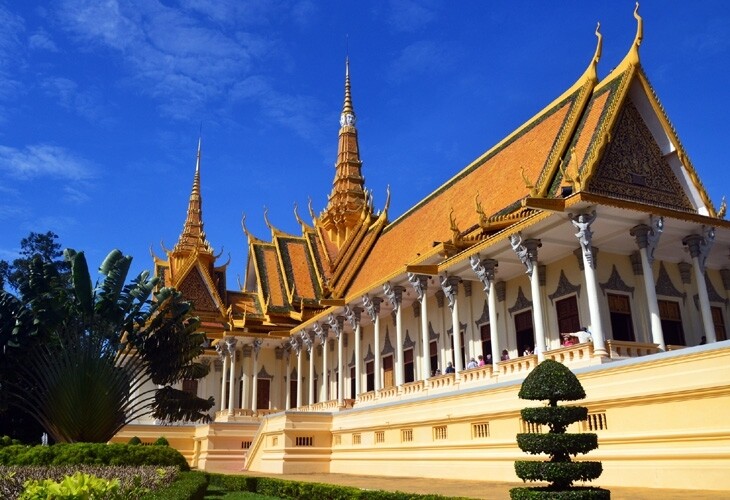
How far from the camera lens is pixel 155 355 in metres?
19.3

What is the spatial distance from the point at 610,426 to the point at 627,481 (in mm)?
859

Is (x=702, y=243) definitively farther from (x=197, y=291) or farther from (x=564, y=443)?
(x=197, y=291)

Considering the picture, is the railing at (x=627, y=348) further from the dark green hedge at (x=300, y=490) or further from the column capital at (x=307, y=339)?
the column capital at (x=307, y=339)

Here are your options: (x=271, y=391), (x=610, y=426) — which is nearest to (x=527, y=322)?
(x=610, y=426)

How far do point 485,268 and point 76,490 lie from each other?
12263 mm

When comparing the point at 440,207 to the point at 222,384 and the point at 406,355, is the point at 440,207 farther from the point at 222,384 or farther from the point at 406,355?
the point at 222,384

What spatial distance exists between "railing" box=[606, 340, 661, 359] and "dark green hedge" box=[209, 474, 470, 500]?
5577 mm

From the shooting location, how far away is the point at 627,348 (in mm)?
12219

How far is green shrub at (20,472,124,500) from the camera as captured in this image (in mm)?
4801

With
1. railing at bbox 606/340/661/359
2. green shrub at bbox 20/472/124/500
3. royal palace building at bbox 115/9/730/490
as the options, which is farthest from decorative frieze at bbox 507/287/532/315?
green shrub at bbox 20/472/124/500

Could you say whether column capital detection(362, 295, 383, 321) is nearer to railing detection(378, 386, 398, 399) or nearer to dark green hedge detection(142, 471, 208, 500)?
railing detection(378, 386, 398, 399)

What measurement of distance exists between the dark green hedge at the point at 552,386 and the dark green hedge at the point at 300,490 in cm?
143

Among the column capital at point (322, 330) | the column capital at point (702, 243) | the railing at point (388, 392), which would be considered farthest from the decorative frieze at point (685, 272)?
the column capital at point (322, 330)

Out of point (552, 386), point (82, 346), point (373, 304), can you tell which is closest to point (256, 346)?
point (373, 304)
